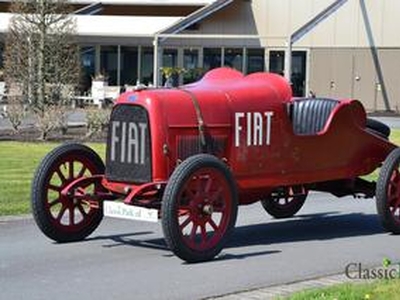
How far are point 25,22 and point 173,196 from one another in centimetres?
2120

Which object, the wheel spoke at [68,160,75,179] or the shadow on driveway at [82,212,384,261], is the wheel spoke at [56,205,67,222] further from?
the shadow on driveway at [82,212,384,261]

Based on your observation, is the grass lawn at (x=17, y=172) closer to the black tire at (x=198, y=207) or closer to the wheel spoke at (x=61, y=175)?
the wheel spoke at (x=61, y=175)

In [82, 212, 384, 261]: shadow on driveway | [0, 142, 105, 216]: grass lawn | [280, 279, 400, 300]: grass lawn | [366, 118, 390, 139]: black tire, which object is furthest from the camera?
[0, 142, 105, 216]: grass lawn

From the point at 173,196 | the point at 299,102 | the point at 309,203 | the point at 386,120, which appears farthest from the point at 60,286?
the point at 386,120

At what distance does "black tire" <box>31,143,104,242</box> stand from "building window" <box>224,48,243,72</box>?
32108 mm

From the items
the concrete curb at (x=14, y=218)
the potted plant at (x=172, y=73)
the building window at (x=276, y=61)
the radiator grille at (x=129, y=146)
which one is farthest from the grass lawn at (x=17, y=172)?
the building window at (x=276, y=61)

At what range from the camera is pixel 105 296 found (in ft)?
24.3

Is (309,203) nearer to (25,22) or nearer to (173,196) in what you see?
(173,196)

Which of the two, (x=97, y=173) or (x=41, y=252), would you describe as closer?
(x=41, y=252)

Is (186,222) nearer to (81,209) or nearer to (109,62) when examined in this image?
(81,209)

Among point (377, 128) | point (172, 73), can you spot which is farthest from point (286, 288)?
point (172, 73)

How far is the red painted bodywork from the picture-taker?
917 cm

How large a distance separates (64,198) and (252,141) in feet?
6.80

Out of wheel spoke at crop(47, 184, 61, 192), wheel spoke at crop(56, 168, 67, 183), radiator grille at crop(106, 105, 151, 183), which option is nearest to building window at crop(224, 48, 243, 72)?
wheel spoke at crop(56, 168, 67, 183)
